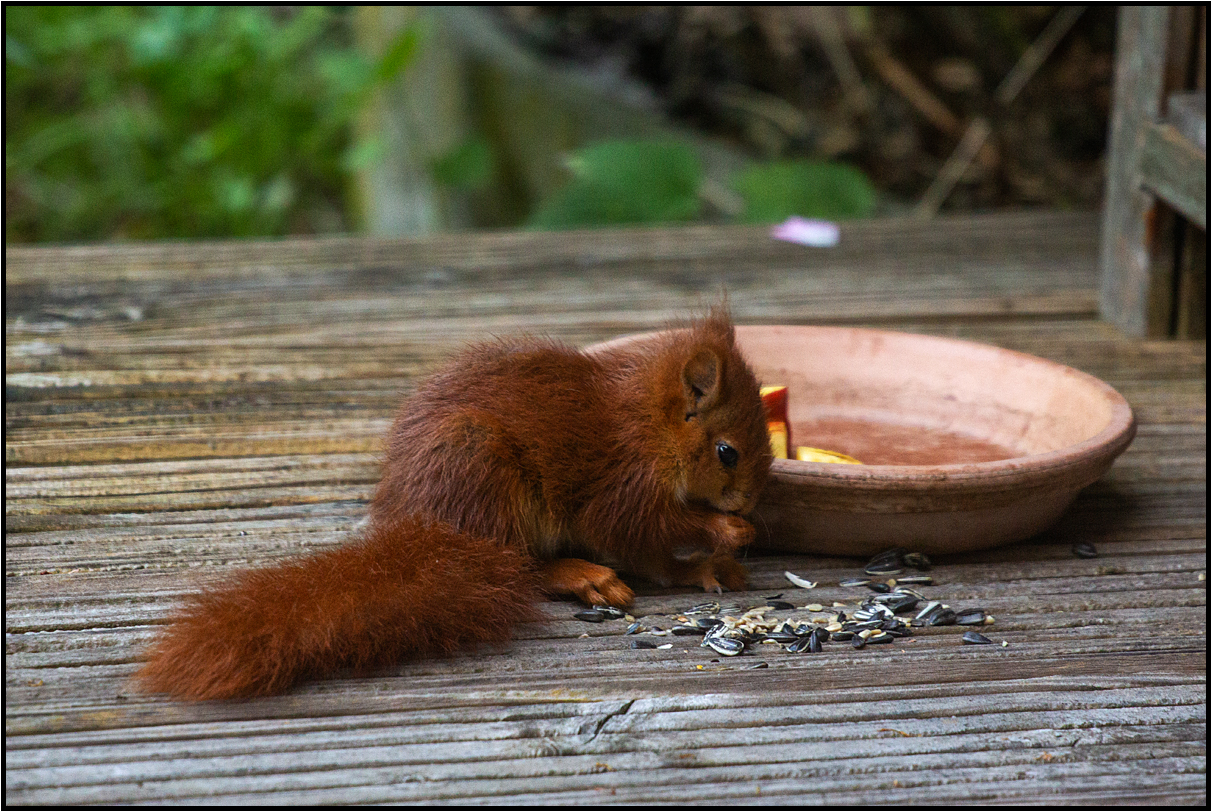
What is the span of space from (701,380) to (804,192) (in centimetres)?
306

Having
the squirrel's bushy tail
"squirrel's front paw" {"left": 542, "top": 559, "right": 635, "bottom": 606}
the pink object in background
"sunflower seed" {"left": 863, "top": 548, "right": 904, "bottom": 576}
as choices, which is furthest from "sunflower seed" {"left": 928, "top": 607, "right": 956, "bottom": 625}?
the pink object in background

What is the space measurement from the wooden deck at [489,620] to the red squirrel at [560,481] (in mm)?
84

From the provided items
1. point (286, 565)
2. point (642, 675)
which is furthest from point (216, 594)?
point (642, 675)

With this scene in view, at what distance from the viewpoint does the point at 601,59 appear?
6984 mm

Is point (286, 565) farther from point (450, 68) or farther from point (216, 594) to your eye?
point (450, 68)

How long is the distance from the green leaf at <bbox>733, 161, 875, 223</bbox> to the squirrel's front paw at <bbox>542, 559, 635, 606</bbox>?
3.05 metres

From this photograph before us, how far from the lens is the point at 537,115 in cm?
698

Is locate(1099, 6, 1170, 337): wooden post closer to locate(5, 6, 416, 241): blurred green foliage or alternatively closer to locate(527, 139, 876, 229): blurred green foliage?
locate(527, 139, 876, 229): blurred green foliage

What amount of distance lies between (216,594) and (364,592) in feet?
0.71

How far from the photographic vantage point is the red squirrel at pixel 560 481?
1.94 metres

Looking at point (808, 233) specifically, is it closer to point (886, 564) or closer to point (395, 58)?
point (395, 58)

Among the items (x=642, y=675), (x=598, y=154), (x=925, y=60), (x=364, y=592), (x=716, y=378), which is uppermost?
(x=925, y=60)

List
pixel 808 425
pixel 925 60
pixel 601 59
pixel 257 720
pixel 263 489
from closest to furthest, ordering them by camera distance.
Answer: pixel 257 720
pixel 263 489
pixel 808 425
pixel 925 60
pixel 601 59

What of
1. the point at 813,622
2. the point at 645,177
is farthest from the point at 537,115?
the point at 813,622
